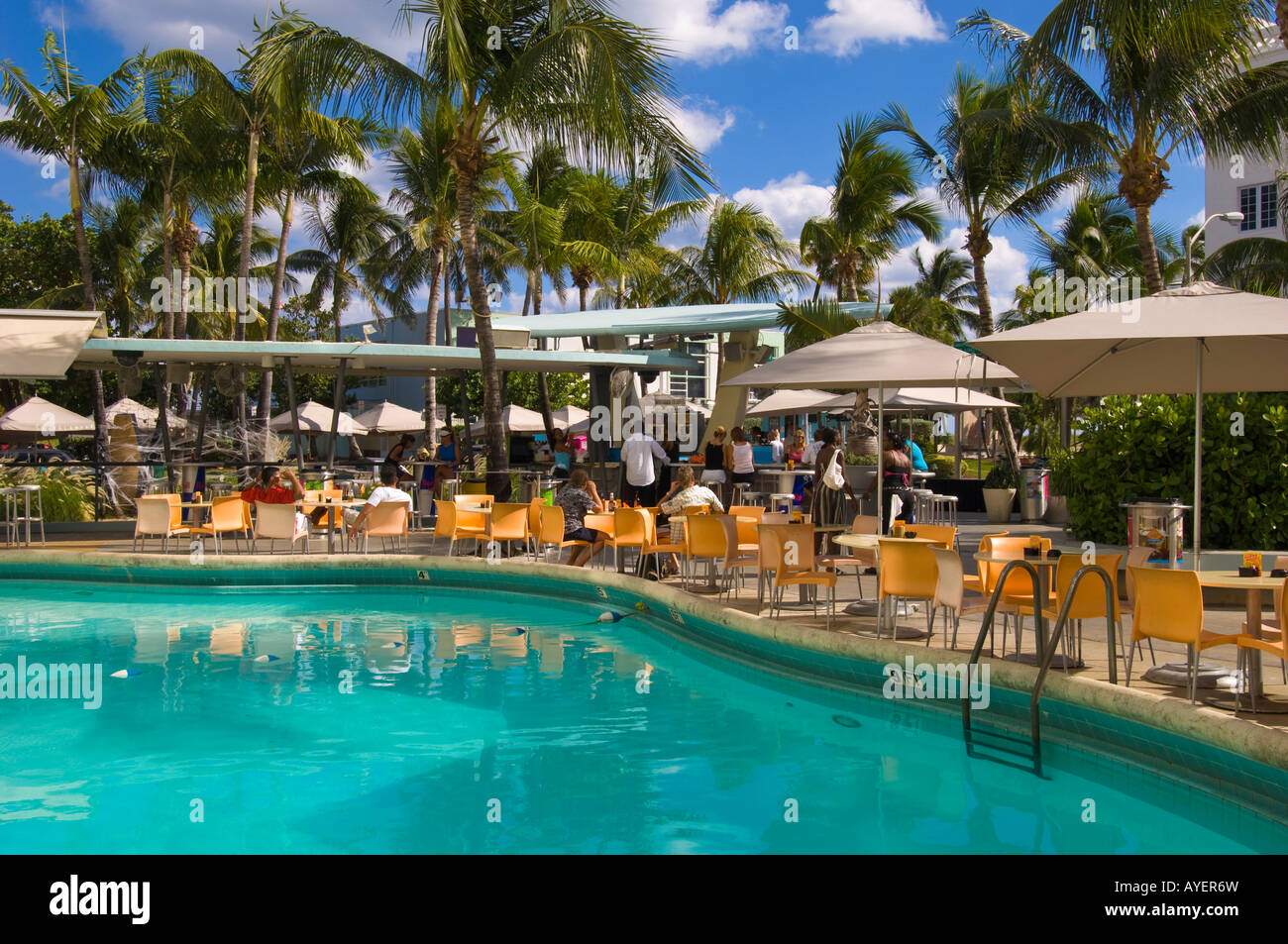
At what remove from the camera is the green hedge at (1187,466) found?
10828 mm

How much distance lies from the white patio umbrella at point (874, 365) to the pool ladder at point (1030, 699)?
9.16 ft

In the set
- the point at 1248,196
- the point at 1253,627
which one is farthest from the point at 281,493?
the point at 1248,196

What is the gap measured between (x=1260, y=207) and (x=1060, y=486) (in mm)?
30842

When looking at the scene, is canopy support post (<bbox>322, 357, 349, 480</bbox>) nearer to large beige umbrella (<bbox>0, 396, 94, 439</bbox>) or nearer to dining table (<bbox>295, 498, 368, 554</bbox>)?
dining table (<bbox>295, 498, 368, 554</bbox>)

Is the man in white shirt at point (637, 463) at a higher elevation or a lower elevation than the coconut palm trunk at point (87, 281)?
lower

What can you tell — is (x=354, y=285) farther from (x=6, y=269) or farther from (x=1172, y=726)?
(x=1172, y=726)

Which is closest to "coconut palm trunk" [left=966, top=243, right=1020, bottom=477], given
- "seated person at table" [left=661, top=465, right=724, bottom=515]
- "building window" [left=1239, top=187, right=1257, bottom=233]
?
"seated person at table" [left=661, top=465, right=724, bottom=515]

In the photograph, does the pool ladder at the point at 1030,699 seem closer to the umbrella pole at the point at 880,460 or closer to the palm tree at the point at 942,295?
the umbrella pole at the point at 880,460

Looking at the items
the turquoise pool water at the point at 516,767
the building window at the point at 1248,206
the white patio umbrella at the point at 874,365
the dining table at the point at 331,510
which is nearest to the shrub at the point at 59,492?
the dining table at the point at 331,510

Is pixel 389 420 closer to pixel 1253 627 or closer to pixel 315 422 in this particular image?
pixel 315 422

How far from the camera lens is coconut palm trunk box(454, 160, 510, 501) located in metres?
13.7

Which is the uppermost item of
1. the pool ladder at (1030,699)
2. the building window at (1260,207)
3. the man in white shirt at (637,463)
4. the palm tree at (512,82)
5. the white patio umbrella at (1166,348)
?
the building window at (1260,207)

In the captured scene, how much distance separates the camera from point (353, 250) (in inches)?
1288
